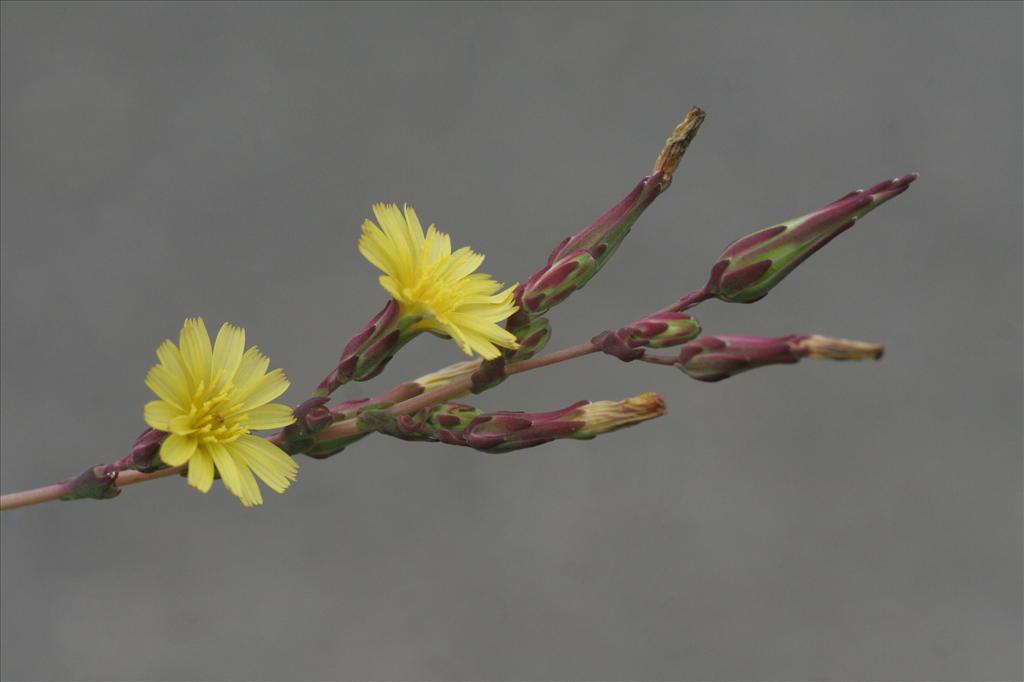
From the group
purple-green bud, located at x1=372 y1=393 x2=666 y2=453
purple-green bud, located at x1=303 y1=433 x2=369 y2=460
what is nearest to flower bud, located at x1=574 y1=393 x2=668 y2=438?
purple-green bud, located at x1=372 y1=393 x2=666 y2=453

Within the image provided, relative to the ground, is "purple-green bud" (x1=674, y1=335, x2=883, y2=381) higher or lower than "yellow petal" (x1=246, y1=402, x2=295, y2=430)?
lower

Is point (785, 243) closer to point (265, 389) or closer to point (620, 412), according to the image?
point (620, 412)

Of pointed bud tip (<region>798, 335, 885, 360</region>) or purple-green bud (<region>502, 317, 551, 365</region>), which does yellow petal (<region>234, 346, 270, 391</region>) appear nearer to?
purple-green bud (<region>502, 317, 551, 365</region>)

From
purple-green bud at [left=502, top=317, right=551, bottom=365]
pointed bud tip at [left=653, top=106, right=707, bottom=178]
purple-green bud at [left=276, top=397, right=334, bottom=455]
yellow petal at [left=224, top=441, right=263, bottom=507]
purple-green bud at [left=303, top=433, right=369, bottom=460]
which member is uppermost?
pointed bud tip at [left=653, top=106, right=707, bottom=178]

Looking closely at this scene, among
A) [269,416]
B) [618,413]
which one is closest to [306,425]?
[269,416]

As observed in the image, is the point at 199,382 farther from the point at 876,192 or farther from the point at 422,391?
the point at 876,192

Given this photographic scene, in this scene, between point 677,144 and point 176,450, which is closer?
point 176,450

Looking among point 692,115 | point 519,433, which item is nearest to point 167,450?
point 519,433
